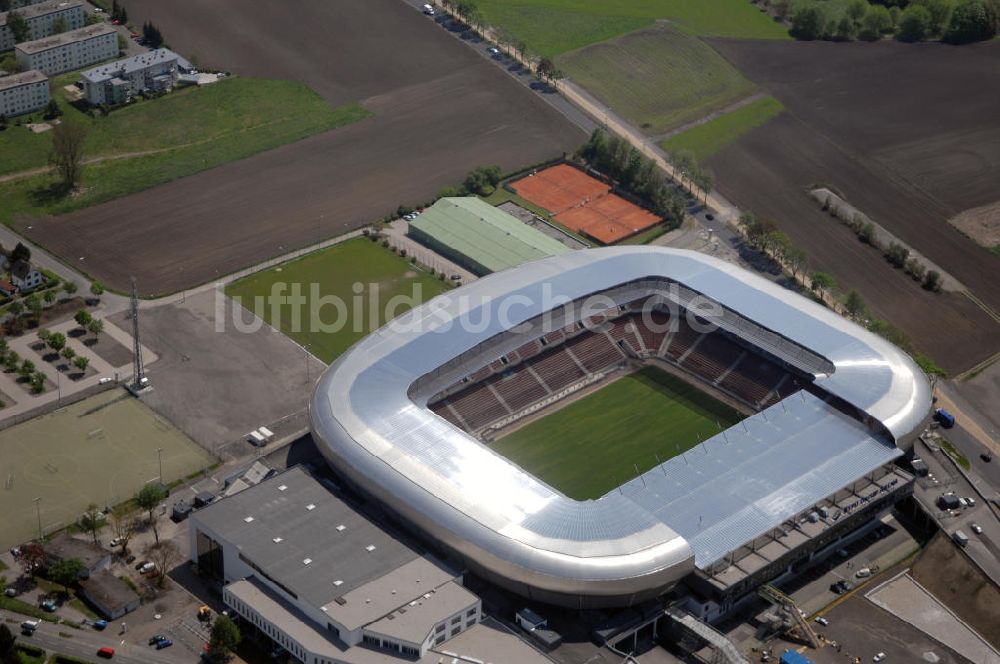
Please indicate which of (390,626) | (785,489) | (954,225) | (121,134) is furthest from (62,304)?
(954,225)

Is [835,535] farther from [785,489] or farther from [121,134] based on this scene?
[121,134]

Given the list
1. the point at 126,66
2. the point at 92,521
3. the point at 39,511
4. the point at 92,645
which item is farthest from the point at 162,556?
the point at 126,66

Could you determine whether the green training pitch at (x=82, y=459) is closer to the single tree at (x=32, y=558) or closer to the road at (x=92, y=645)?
the single tree at (x=32, y=558)

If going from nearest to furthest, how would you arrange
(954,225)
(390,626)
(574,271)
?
(390,626) → (574,271) → (954,225)

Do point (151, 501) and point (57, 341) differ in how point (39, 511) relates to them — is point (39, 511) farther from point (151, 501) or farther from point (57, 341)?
point (57, 341)

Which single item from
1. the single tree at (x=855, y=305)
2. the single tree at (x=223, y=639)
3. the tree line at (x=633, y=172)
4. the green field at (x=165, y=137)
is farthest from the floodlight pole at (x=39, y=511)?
the single tree at (x=855, y=305)

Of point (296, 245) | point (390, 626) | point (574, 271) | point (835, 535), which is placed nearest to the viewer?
point (390, 626)

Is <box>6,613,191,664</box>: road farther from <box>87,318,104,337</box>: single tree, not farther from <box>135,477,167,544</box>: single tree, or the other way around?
<box>87,318,104,337</box>: single tree
